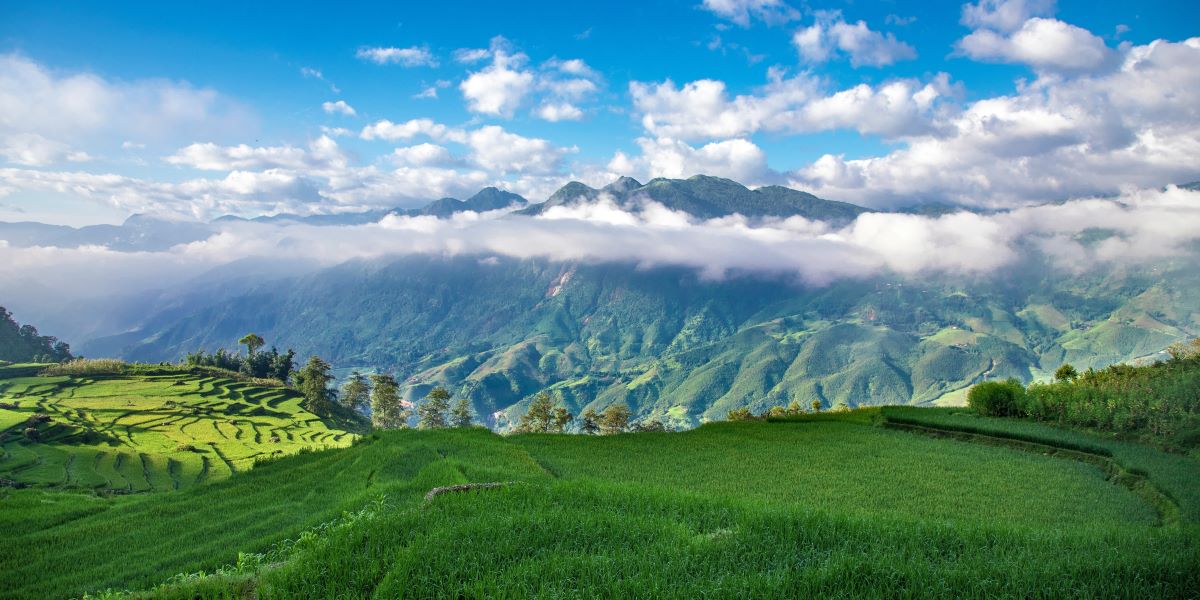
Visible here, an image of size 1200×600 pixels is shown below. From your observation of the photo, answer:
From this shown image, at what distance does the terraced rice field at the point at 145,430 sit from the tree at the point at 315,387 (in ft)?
7.53

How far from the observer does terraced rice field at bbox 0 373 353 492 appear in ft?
134

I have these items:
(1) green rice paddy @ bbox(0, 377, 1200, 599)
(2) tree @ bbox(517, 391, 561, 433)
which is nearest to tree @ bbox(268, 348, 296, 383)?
(2) tree @ bbox(517, 391, 561, 433)

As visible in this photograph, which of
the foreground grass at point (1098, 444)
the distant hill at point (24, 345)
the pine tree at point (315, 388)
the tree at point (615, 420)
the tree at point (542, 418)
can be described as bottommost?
the tree at point (615, 420)

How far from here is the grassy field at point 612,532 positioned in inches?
304

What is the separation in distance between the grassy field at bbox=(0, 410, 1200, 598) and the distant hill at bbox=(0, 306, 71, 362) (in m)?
134

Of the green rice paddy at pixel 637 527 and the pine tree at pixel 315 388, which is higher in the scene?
the green rice paddy at pixel 637 527

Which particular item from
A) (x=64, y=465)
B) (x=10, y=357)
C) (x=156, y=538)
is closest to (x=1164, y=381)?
(x=156, y=538)

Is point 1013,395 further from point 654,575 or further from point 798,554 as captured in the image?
point 654,575

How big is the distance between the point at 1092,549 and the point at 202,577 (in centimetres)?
1453

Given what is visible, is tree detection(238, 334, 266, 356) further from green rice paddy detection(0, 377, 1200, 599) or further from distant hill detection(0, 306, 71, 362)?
green rice paddy detection(0, 377, 1200, 599)

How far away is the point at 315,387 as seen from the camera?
9150cm

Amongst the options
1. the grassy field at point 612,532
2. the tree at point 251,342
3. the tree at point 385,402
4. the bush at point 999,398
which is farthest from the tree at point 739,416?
the tree at point 251,342

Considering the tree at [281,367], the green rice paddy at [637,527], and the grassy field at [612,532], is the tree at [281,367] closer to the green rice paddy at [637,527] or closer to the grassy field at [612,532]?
the green rice paddy at [637,527]

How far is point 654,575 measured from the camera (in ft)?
25.4
